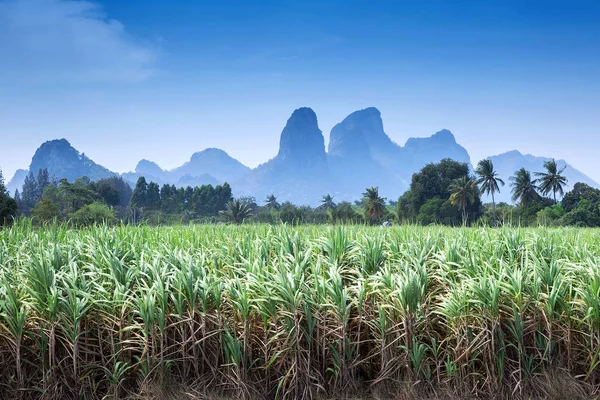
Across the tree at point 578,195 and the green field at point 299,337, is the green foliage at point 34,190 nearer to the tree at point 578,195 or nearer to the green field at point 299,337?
the tree at point 578,195

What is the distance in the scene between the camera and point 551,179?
63469 mm

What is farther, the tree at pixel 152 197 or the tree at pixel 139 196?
the tree at pixel 139 196

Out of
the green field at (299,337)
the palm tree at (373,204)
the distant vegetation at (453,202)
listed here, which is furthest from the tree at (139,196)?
the green field at (299,337)

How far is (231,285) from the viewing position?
538 cm

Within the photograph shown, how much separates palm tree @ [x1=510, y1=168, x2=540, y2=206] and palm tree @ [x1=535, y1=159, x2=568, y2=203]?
118cm

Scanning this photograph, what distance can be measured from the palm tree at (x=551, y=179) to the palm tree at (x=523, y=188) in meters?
1.18

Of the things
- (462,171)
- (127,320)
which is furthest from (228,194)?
(127,320)

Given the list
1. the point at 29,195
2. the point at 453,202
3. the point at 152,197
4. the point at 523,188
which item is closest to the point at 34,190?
the point at 29,195

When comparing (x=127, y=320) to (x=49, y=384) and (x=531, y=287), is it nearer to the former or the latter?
(x=49, y=384)

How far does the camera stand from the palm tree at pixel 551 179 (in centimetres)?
6306

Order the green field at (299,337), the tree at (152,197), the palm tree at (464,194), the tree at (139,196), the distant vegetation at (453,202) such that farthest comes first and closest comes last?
the tree at (139,196) < the tree at (152,197) < the palm tree at (464,194) < the distant vegetation at (453,202) < the green field at (299,337)

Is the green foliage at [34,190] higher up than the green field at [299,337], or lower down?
higher up

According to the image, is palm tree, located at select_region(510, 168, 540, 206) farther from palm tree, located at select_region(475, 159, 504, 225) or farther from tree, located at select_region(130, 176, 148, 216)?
tree, located at select_region(130, 176, 148, 216)

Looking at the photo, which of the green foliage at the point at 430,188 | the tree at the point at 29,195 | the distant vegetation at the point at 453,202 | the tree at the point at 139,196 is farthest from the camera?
the tree at the point at 29,195
